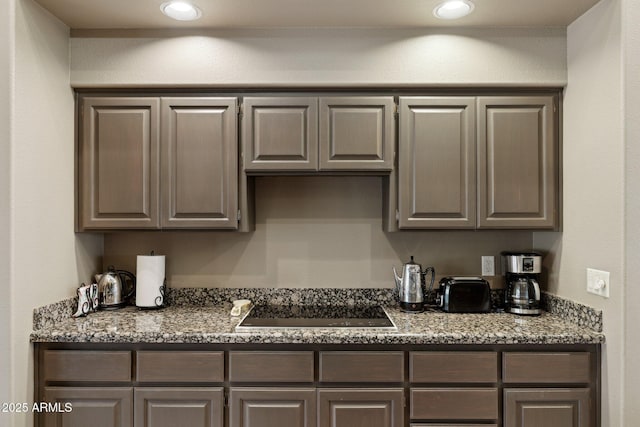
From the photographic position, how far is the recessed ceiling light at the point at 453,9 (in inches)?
79.0

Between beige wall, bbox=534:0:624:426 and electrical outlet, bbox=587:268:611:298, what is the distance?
0.03 metres

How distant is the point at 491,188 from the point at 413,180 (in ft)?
1.38

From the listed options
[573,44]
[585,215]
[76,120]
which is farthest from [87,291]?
[573,44]

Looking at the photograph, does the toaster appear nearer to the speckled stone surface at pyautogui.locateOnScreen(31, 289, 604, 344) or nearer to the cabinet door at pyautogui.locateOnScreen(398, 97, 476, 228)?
the speckled stone surface at pyautogui.locateOnScreen(31, 289, 604, 344)

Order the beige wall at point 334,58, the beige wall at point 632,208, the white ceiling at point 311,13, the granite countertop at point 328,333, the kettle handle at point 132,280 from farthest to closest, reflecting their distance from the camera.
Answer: the kettle handle at point 132,280 → the beige wall at point 334,58 → the white ceiling at point 311,13 → the granite countertop at point 328,333 → the beige wall at point 632,208

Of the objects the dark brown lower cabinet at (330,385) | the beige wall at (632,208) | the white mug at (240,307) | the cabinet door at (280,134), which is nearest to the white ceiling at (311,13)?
the beige wall at (632,208)

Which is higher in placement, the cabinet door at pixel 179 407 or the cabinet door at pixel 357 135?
the cabinet door at pixel 357 135

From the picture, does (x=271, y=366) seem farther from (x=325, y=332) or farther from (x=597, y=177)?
(x=597, y=177)

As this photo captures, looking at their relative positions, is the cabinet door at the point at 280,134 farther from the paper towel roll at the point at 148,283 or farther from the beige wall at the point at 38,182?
the beige wall at the point at 38,182

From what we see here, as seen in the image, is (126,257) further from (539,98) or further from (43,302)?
(539,98)

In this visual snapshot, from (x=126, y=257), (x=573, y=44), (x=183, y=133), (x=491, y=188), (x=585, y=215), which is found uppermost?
(x=573, y=44)

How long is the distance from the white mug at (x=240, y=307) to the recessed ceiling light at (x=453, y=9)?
184cm

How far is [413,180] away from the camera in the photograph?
2.26 meters

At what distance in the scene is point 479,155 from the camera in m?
2.25
